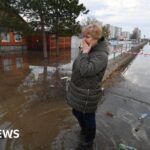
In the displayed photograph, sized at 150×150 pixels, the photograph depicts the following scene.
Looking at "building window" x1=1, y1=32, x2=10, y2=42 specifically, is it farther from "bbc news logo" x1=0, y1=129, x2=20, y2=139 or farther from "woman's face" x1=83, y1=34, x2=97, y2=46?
"woman's face" x1=83, y1=34, x2=97, y2=46

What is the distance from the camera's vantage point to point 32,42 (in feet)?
73.0

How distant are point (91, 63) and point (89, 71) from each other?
10 centimetres

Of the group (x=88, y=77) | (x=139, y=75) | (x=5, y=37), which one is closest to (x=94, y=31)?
Result: (x=88, y=77)

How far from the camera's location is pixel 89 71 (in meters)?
2.45

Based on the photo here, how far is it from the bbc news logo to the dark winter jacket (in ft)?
4.13

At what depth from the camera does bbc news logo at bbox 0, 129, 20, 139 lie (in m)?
3.35

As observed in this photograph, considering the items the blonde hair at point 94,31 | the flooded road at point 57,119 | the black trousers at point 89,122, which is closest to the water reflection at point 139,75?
the flooded road at point 57,119

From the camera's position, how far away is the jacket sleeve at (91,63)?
244cm

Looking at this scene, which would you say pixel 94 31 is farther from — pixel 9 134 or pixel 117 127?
pixel 9 134

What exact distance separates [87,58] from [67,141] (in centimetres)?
151

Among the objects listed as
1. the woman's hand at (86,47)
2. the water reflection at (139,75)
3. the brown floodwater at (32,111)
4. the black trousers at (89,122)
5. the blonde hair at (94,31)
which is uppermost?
the blonde hair at (94,31)

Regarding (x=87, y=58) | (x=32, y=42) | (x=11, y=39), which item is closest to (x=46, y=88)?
(x=87, y=58)

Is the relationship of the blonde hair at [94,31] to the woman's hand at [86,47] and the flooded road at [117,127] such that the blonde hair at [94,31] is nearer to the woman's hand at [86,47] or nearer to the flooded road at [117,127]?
the woman's hand at [86,47]

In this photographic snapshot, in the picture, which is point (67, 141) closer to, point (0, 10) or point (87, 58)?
point (87, 58)
